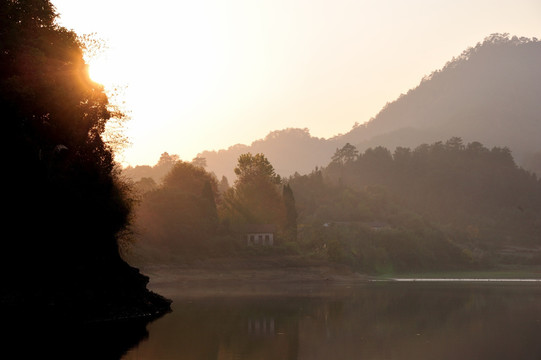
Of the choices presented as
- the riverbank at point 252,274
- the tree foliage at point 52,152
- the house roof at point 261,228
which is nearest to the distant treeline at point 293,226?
the house roof at point 261,228

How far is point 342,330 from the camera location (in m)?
38.1

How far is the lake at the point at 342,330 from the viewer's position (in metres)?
29.6

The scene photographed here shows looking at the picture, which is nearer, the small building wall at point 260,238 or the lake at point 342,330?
the lake at point 342,330

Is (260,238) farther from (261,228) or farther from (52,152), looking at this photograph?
(52,152)

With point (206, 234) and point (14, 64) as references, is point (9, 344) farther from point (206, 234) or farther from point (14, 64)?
point (206, 234)

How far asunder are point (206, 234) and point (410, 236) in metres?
66.3

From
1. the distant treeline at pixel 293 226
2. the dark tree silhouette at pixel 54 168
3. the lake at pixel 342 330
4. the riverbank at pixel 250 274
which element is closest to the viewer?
the lake at pixel 342 330

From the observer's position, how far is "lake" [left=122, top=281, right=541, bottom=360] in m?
29.6

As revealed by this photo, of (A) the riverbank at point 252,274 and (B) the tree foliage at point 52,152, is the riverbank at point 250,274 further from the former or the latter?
(B) the tree foliage at point 52,152

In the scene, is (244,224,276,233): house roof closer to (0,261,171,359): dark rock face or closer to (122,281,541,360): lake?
(122,281,541,360): lake

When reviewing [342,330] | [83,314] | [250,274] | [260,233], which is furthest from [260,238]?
[342,330]

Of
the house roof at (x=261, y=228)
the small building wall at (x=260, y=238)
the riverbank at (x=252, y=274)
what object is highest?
the house roof at (x=261, y=228)

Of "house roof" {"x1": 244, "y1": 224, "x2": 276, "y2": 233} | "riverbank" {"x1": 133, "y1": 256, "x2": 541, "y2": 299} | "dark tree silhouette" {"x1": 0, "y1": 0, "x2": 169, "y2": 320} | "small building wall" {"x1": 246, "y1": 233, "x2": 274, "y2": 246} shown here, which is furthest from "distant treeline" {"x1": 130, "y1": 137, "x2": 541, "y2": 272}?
"dark tree silhouette" {"x1": 0, "y1": 0, "x2": 169, "y2": 320}

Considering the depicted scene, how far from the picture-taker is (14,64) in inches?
1661
